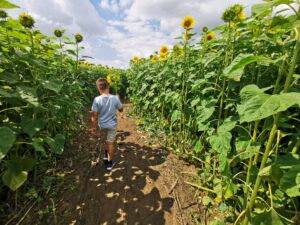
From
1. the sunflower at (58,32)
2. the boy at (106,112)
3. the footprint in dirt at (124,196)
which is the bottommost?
the footprint in dirt at (124,196)

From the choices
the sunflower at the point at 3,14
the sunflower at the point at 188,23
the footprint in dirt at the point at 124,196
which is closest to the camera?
the sunflower at the point at 3,14

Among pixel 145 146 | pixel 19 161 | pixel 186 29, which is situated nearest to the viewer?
pixel 19 161

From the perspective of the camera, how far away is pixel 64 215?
2541 mm

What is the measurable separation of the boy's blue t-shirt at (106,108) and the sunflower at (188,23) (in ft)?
5.51

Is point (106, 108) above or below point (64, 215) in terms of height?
above

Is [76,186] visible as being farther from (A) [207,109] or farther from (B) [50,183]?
(A) [207,109]

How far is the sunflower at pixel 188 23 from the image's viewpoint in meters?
3.30

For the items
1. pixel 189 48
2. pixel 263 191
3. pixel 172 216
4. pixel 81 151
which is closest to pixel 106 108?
pixel 81 151

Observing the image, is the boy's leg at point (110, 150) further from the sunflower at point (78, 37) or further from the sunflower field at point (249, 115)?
the sunflower at point (78, 37)

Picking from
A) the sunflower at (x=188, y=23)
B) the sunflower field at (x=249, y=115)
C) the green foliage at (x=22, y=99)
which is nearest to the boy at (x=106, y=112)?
the green foliage at (x=22, y=99)

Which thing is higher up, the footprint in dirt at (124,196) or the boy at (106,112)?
the boy at (106,112)

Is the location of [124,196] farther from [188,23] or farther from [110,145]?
[188,23]

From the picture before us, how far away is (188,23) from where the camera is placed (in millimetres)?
3334

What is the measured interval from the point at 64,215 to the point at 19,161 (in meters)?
0.99
